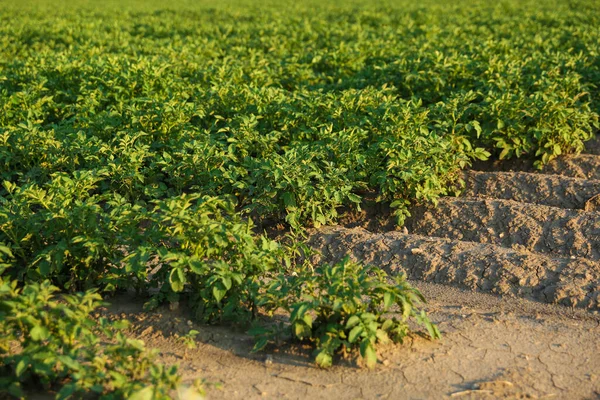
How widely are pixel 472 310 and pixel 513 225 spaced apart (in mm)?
1143

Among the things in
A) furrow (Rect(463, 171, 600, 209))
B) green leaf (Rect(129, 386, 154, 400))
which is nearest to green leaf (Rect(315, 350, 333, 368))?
green leaf (Rect(129, 386, 154, 400))

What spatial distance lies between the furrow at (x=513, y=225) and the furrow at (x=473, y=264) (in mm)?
300

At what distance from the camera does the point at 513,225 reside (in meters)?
5.00

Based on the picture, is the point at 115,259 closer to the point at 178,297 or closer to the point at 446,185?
the point at 178,297

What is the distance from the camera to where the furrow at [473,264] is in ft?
13.8

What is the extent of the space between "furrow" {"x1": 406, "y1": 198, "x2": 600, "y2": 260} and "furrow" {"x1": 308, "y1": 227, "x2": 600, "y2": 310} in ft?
0.98

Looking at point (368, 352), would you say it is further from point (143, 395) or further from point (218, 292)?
point (143, 395)

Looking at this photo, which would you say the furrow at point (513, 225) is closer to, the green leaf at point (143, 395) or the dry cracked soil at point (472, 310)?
the dry cracked soil at point (472, 310)

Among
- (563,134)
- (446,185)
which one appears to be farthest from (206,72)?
(563,134)

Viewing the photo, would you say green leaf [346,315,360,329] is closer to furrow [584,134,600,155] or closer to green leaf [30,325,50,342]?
green leaf [30,325,50,342]

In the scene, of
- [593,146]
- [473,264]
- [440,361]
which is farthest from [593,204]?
[440,361]

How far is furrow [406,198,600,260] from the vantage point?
4.77 m

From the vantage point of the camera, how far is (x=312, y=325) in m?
3.58

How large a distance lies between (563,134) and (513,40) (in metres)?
5.31
